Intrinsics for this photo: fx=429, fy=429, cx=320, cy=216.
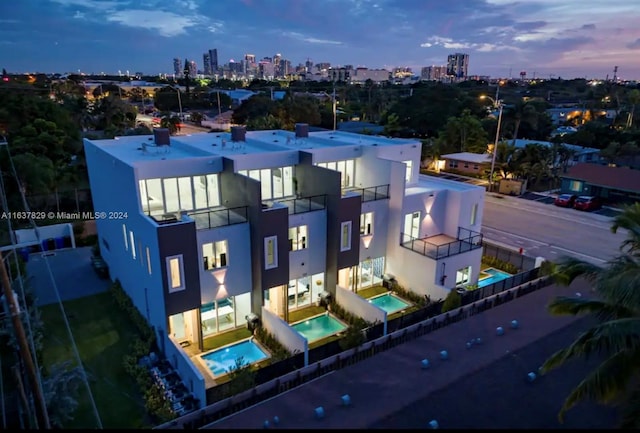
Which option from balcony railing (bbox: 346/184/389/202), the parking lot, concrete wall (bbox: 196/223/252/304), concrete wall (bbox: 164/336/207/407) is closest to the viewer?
concrete wall (bbox: 164/336/207/407)

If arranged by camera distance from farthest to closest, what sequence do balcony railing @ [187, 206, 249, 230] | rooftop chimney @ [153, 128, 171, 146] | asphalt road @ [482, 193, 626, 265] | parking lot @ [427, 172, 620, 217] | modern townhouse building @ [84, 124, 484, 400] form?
parking lot @ [427, 172, 620, 217]
asphalt road @ [482, 193, 626, 265]
rooftop chimney @ [153, 128, 171, 146]
balcony railing @ [187, 206, 249, 230]
modern townhouse building @ [84, 124, 484, 400]

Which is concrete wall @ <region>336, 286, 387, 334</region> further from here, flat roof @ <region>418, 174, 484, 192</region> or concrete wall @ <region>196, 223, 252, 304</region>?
flat roof @ <region>418, 174, 484, 192</region>

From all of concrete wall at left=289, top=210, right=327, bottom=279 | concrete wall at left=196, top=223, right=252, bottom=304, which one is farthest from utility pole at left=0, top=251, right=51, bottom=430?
concrete wall at left=289, top=210, right=327, bottom=279

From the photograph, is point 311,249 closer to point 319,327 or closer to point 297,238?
point 297,238

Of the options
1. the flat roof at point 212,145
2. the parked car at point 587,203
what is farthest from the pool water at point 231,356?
the parked car at point 587,203

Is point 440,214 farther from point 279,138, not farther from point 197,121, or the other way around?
point 197,121

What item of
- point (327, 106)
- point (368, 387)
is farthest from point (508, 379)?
point (327, 106)
